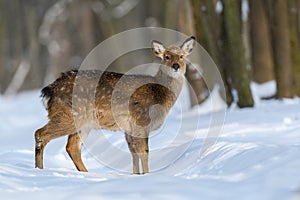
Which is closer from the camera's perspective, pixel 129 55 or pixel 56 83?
pixel 56 83

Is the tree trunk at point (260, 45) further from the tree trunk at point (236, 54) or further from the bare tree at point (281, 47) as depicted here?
the tree trunk at point (236, 54)

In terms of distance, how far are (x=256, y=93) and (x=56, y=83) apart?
20.5 feet

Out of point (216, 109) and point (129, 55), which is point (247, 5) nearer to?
point (216, 109)

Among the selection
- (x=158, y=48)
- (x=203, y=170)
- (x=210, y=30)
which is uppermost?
(x=210, y=30)

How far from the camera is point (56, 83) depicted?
970cm

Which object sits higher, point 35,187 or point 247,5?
point 247,5

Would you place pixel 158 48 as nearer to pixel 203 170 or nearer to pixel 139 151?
pixel 139 151

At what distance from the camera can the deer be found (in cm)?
959

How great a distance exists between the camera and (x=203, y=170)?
798 cm

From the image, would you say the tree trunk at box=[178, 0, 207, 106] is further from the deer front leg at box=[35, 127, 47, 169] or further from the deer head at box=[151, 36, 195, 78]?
the deer front leg at box=[35, 127, 47, 169]

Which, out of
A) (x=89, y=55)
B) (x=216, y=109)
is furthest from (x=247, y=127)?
(x=89, y=55)

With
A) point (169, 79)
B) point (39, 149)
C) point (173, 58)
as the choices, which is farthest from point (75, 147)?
point (173, 58)

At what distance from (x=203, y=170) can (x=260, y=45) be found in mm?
8180

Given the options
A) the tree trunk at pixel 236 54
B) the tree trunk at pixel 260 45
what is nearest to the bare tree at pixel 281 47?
the tree trunk at pixel 236 54
